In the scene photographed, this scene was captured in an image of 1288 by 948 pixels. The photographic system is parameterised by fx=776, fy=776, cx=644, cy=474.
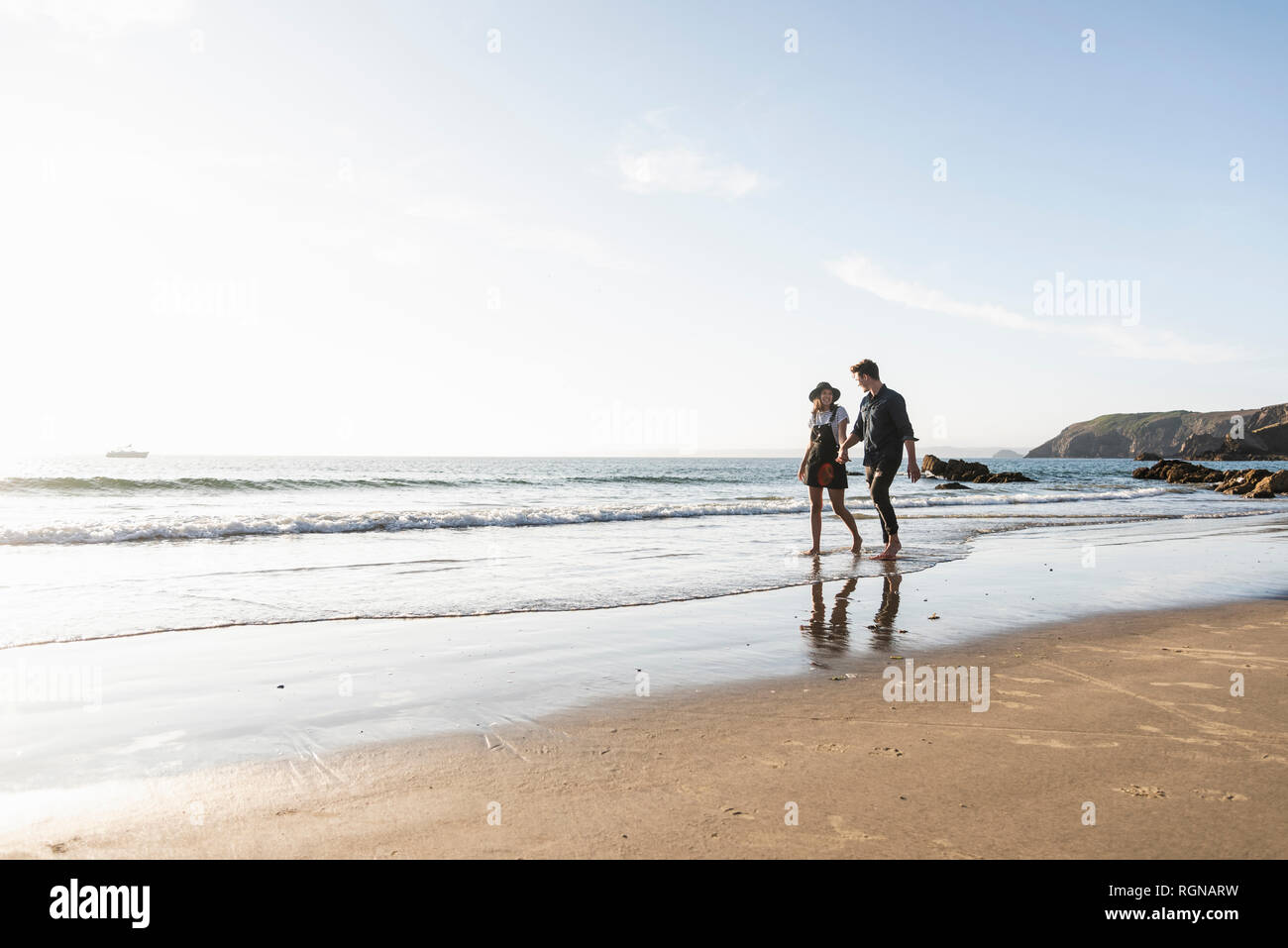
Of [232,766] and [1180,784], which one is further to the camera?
[232,766]

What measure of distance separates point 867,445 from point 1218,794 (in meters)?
7.86

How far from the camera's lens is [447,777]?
2.83 m

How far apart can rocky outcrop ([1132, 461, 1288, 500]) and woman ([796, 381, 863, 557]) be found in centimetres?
2605

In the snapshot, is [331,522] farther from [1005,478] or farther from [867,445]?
[1005,478]

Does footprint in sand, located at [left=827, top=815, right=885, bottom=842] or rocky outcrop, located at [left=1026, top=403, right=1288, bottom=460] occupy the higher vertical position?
rocky outcrop, located at [left=1026, top=403, right=1288, bottom=460]

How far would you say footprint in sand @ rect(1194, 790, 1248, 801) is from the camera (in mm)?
2559

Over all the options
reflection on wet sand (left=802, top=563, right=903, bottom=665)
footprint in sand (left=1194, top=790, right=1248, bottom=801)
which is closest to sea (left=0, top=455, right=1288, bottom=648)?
reflection on wet sand (left=802, top=563, right=903, bottom=665)

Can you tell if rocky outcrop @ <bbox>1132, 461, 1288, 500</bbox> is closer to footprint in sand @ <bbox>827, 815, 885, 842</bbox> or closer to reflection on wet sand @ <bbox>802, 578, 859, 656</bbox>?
reflection on wet sand @ <bbox>802, 578, 859, 656</bbox>

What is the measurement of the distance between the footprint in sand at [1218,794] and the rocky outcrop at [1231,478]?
32.6 m

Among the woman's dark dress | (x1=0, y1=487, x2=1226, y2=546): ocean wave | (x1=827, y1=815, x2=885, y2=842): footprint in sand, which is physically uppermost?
the woman's dark dress
